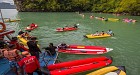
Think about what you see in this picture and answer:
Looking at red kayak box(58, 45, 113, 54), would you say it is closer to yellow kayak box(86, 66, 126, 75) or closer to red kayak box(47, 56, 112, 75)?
red kayak box(47, 56, 112, 75)

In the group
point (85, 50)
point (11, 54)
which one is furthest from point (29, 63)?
point (85, 50)

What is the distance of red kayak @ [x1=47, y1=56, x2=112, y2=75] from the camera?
13.2 metres

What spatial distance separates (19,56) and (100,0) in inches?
3609

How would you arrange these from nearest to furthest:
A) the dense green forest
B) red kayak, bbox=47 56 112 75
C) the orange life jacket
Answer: the orange life jacket
red kayak, bbox=47 56 112 75
the dense green forest

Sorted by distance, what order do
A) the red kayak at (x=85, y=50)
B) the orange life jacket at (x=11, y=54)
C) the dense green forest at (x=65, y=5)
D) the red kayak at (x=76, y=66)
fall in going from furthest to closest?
1. the dense green forest at (x=65, y=5)
2. the red kayak at (x=85, y=50)
3. the red kayak at (x=76, y=66)
4. the orange life jacket at (x=11, y=54)

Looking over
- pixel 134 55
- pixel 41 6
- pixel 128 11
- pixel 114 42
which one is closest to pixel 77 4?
pixel 41 6

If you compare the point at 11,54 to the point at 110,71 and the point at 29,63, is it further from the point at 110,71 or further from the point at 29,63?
the point at 110,71

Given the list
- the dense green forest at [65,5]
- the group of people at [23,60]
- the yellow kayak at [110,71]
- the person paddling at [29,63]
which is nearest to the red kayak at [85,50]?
the yellow kayak at [110,71]

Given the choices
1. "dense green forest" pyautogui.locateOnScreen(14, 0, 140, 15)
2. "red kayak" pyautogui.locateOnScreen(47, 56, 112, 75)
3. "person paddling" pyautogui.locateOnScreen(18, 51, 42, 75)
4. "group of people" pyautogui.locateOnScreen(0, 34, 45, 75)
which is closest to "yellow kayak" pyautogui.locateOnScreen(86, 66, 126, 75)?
"red kayak" pyautogui.locateOnScreen(47, 56, 112, 75)

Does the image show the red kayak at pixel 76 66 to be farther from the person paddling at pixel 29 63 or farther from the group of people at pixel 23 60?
the person paddling at pixel 29 63

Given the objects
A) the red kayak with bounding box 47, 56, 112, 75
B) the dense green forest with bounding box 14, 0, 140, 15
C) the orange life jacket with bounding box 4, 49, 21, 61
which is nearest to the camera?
the orange life jacket with bounding box 4, 49, 21, 61

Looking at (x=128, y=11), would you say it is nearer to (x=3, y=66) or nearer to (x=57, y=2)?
(x=57, y=2)

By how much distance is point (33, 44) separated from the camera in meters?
12.3

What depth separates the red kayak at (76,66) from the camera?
13180 mm
